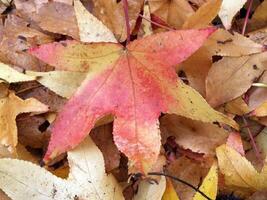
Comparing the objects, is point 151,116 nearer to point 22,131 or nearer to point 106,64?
point 106,64

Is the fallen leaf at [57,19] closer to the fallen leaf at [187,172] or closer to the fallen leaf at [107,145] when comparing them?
the fallen leaf at [107,145]

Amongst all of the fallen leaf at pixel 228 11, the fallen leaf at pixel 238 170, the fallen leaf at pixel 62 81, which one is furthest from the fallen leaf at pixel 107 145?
the fallen leaf at pixel 228 11

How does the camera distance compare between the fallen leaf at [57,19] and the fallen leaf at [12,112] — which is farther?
the fallen leaf at [57,19]

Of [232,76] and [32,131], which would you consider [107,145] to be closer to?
[32,131]

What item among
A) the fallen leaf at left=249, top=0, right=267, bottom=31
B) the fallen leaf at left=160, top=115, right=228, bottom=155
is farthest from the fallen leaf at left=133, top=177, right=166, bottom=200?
the fallen leaf at left=249, top=0, right=267, bottom=31


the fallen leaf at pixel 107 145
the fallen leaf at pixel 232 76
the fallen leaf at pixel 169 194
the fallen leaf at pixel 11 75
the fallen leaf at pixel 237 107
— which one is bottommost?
the fallen leaf at pixel 169 194
